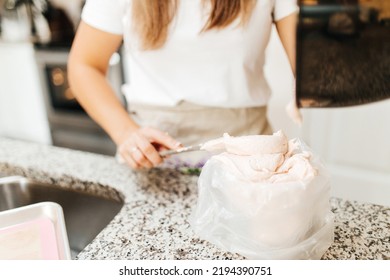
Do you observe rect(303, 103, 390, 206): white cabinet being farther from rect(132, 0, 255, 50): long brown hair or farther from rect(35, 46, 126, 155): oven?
rect(35, 46, 126, 155): oven

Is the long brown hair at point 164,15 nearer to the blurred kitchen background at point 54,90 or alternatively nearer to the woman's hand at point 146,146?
the woman's hand at point 146,146

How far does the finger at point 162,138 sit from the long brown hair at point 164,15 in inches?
9.1

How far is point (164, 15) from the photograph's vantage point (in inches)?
30.0

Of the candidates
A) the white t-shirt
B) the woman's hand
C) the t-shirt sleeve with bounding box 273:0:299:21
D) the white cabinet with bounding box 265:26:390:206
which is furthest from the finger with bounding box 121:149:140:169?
the white cabinet with bounding box 265:26:390:206

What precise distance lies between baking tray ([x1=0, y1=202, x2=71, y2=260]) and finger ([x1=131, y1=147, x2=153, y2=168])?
0.54 ft

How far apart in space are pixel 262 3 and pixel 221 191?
→ 0.44 meters

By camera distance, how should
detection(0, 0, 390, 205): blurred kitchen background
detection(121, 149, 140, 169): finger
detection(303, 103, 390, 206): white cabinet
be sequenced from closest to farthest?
detection(121, 149, 140, 169): finger, detection(303, 103, 390, 206): white cabinet, detection(0, 0, 390, 205): blurred kitchen background

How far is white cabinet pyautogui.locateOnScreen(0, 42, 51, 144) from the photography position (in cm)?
235

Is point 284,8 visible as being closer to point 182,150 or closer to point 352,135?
point 182,150

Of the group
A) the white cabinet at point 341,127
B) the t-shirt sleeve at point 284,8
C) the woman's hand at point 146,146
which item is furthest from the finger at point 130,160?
the white cabinet at point 341,127

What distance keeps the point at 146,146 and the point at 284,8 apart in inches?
16.0

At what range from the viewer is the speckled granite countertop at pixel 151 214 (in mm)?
530

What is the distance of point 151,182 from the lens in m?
0.73

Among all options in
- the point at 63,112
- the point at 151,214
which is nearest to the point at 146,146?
the point at 151,214
